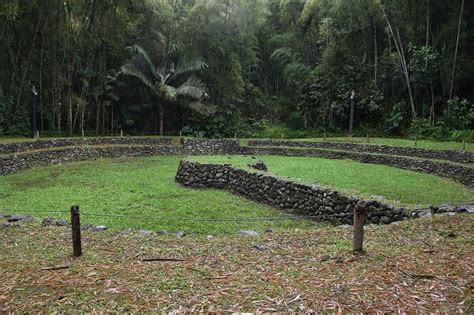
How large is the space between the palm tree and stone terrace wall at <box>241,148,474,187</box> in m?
4.81

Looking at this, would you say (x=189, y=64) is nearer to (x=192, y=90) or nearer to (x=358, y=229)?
(x=192, y=90)

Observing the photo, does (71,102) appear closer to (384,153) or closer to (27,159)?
(27,159)

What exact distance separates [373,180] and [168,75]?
45.9ft

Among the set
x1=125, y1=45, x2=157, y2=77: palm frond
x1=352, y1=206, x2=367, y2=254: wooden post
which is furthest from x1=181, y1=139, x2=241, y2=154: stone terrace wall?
x1=352, y1=206, x2=367, y2=254: wooden post

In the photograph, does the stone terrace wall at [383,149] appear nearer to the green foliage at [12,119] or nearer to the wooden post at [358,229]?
the green foliage at [12,119]

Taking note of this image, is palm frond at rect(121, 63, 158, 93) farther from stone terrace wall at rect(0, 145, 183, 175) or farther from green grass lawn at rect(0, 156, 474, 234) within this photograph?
green grass lawn at rect(0, 156, 474, 234)

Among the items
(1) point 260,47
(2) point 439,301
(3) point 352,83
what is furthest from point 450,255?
(1) point 260,47

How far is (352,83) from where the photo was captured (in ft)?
75.0

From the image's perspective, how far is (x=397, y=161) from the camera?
14922 millimetres

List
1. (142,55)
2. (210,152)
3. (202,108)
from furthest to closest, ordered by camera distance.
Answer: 1. (202,108)
2. (142,55)
3. (210,152)

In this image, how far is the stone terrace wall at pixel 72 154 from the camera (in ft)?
41.0

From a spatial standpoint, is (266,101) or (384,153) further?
(266,101)

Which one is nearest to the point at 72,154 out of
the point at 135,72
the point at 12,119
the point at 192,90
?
the point at 12,119

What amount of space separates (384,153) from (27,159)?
14.8m
